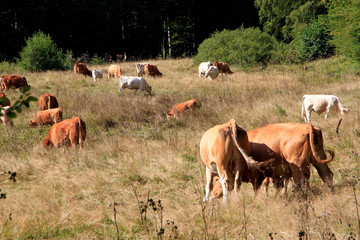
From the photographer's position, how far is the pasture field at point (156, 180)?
152 inches

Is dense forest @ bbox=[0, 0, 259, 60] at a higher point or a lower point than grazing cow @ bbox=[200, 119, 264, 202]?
higher

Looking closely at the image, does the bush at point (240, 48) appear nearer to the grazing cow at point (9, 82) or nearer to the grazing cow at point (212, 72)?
the grazing cow at point (212, 72)

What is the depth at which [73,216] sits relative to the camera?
14.9 ft

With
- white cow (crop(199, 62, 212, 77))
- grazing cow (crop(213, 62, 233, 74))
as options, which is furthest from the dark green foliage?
white cow (crop(199, 62, 212, 77))

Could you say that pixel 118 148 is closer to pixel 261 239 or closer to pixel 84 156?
pixel 84 156

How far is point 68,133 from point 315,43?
20.6 metres

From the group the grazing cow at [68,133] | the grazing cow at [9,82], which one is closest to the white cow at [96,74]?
the grazing cow at [9,82]

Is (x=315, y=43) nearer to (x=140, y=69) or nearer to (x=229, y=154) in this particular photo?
(x=140, y=69)

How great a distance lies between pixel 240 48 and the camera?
23.7m

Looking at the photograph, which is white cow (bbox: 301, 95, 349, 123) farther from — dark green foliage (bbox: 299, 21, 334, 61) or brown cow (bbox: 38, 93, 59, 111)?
dark green foliage (bbox: 299, 21, 334, 61)

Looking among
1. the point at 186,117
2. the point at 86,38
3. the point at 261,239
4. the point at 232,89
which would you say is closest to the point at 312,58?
the point at 232,89

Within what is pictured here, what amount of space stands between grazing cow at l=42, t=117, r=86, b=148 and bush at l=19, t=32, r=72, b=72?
16.6 m

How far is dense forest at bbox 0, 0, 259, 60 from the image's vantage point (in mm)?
37719

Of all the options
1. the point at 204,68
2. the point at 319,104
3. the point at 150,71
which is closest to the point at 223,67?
the point at 204,68
